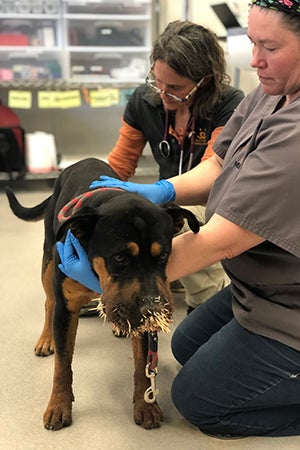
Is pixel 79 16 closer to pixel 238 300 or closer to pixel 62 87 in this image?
pixel 62 87

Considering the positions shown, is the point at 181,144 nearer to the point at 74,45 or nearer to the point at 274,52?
the point at 274,52

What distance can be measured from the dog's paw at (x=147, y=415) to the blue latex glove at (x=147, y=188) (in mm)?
662

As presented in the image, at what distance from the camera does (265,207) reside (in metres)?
1.21

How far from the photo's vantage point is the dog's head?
116cm

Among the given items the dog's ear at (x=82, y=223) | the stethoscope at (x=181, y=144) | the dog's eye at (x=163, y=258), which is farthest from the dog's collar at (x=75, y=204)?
the stethoscope at (x=181, y=144)

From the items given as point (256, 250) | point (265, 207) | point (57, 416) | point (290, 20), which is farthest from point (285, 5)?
point (57, 416)

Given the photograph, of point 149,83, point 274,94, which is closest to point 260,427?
point 274,94

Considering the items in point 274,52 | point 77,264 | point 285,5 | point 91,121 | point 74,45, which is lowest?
point 91,121

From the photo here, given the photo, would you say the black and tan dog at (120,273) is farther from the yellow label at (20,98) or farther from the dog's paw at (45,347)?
the yellow label at (20,98)

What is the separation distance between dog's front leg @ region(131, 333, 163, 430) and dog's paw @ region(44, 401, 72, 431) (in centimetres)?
22

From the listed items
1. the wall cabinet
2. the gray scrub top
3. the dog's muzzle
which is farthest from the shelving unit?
the dog's muzzle

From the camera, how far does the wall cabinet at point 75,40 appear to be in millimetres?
3807

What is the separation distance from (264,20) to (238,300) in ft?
2.60

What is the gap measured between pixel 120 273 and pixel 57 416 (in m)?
0.61
